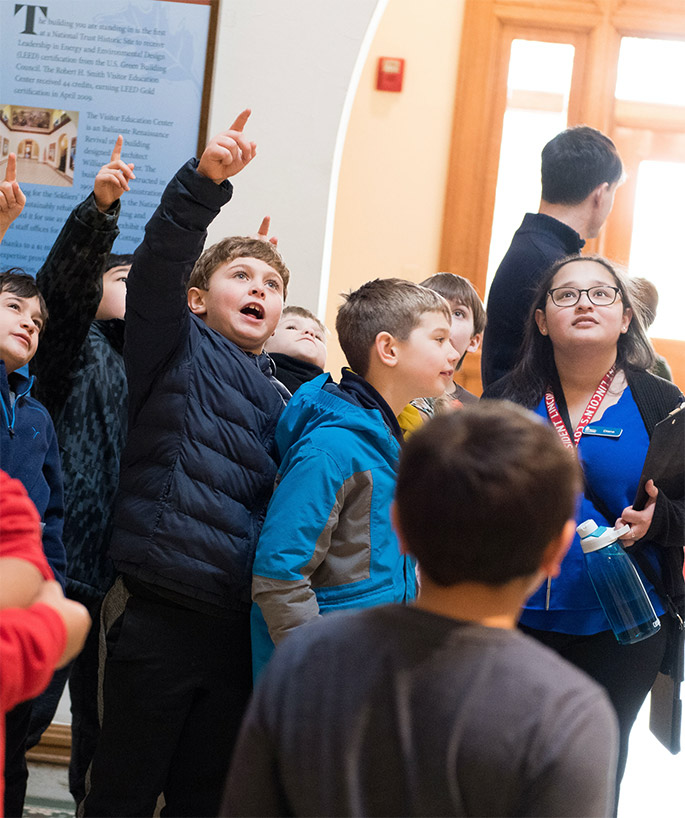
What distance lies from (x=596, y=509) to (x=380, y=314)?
1.89 ft

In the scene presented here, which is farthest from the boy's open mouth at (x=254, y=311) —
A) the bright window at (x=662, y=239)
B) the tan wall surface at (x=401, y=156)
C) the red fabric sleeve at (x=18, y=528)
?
the bright window at (x=662, y=239)

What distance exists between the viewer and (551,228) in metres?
2.25

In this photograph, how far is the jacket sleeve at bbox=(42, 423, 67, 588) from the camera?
186 centimetres

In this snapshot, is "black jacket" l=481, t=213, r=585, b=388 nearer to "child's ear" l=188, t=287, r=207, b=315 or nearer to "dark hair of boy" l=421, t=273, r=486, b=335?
"dark hair of boy" l=421, t=273, r=486, b=335

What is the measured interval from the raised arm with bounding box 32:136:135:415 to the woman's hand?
117cm

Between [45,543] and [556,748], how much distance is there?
4.26ft

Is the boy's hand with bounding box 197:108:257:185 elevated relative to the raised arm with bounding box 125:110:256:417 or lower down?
elevated

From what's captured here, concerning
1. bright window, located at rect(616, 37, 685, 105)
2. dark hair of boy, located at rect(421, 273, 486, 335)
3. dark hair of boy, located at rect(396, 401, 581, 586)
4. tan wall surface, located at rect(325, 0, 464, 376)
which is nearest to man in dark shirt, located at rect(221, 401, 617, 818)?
dark hair of boy, located at rect(396, 401, 581, 586)

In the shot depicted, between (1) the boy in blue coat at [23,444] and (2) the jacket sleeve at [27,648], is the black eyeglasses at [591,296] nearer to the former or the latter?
(1) the boy in blue coat at [23,444]

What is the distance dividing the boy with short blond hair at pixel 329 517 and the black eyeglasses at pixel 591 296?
1.46 ft

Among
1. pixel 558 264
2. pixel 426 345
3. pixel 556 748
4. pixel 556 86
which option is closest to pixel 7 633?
pixel 556 748

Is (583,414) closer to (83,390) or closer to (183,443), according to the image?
(183,443)

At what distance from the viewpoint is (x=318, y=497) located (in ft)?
5.17

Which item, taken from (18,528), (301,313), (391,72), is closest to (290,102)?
(301,313)
